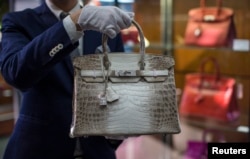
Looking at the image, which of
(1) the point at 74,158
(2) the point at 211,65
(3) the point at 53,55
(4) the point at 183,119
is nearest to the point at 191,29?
(2) the point at 211,65

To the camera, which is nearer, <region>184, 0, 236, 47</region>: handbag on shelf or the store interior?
<region>184, 0, 236, 47</region>: handbag on shelf

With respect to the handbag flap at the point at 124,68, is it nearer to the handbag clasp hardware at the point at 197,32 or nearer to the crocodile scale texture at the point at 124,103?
the crocodile scale texture at the point at 124,103

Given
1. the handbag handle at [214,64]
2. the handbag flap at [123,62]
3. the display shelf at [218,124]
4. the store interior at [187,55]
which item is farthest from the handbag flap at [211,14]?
the handbag flap at [123,62]

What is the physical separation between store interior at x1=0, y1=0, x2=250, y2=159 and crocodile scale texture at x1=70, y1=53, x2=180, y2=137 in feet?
4.19

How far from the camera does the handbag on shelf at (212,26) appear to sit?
6.75ft

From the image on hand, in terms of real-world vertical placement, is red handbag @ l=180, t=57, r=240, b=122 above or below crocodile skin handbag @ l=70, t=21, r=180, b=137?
below

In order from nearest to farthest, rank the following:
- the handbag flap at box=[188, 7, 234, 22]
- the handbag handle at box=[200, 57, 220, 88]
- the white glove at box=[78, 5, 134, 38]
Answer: the white glove at box=[78, 5, 134, 38]
the handbag flap at box=[188, 7, 234, 22]
the handbag handle at box=[200, 57, 220, 88]

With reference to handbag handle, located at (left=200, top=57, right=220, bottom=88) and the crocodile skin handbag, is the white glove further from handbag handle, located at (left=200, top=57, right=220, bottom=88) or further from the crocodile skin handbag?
handbag handle, located at (left=200, top=57, right=220, bottom=88)

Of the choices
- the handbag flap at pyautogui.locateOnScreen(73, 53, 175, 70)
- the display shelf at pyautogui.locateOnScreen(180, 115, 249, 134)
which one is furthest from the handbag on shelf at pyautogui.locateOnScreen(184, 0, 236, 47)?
the handbag flap at pyautogui.locateOnScreen(73, 53, 175, 70)

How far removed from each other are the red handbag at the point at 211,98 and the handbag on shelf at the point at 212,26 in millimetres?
196

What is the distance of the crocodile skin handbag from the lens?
710 millimetres

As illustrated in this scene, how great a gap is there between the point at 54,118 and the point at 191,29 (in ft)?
Result: 4.75

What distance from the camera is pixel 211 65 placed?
2.41 m

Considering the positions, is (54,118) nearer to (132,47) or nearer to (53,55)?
(53,55)
